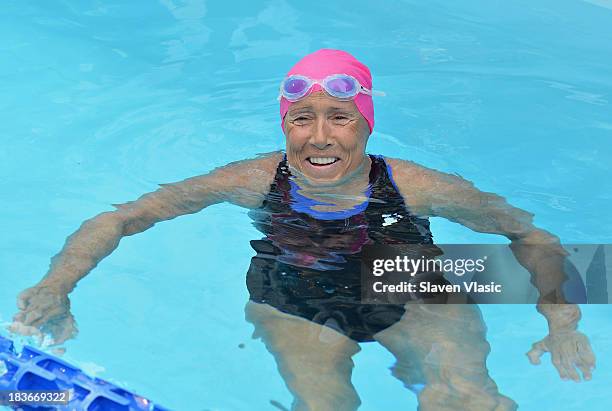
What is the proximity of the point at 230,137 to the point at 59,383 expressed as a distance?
9.83 ft

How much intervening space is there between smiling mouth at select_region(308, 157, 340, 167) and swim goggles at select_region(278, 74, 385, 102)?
27cm

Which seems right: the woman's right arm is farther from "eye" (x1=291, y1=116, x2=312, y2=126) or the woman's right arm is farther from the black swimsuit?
"eye" (x1=291, y1=116, x2=312, y2=126)

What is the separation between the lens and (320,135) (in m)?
3.81

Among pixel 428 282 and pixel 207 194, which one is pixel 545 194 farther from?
pixel 207 194

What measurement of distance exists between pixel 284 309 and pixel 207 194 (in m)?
0.68

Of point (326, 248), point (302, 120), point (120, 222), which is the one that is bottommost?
point (120, 222)

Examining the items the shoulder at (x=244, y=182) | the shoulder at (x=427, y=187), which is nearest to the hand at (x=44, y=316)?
the shoulder at (x=244, y=182)

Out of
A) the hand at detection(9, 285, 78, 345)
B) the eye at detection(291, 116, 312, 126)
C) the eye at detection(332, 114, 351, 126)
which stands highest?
the eye at detection(332, 114, 351, 126)

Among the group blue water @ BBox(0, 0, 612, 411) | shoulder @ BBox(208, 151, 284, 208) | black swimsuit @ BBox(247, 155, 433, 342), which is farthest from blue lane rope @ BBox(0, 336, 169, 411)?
shoulder @ BBox(208, 151, 284, 208)

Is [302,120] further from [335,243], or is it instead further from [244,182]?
[335,243]

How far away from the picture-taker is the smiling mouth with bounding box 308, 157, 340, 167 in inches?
154

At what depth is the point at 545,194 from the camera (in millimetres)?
5559

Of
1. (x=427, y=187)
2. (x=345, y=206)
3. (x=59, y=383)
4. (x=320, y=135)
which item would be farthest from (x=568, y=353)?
(x=59, y=383)

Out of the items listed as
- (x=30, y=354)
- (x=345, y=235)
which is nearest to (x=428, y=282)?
(x=345, y=235)
